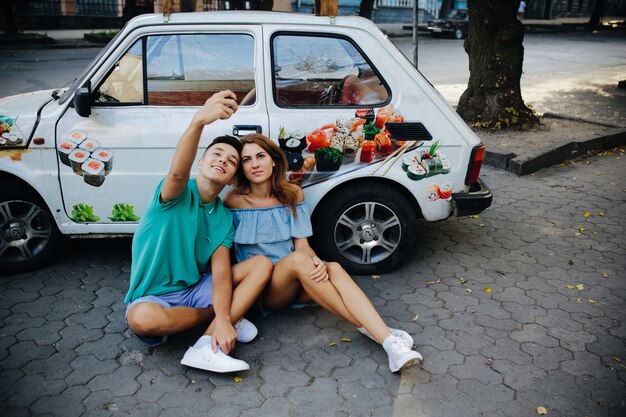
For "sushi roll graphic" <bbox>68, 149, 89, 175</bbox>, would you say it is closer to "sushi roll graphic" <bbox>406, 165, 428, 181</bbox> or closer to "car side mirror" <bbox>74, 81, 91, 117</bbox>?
"car side mirror" <bbox>74, 81, 91, 117</bbox>

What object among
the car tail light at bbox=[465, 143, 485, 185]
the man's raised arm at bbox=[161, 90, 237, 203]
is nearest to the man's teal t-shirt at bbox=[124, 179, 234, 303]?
the man's raised arm at bbox=[161, 90, 237, 203]

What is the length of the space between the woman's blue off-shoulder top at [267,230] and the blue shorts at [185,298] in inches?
13.1

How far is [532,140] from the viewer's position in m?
8.23

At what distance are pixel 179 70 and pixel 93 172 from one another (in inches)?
37.1

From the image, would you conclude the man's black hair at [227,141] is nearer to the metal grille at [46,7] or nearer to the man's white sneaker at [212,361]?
the man's white sneaker at [212,361]

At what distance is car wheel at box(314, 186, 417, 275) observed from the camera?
4320mm

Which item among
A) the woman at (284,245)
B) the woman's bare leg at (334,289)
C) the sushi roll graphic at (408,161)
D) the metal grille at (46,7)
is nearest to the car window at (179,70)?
the woman at (284,245)

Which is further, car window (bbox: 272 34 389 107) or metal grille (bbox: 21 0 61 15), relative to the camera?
metal grille (bbox: 21 0 61 15)

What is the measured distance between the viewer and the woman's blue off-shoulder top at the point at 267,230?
12.5ft

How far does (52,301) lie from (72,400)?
3.89 ft

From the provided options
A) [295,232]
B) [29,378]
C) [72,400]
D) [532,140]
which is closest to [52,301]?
[29,378]

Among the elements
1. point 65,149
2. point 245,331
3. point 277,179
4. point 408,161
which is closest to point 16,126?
point 65,149

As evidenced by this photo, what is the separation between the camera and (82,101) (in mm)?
3840

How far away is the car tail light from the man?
5.66ft
